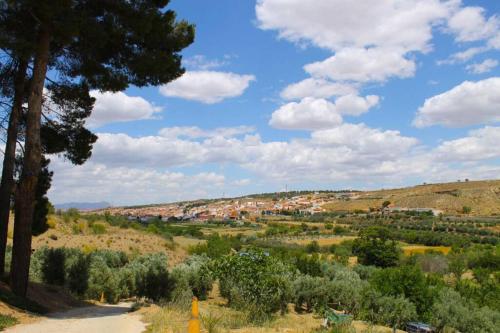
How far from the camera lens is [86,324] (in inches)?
405

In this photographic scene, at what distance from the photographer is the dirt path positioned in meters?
9.40

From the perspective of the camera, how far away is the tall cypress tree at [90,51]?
12.6 meters

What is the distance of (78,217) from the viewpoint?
52812 mm

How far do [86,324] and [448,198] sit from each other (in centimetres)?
12796

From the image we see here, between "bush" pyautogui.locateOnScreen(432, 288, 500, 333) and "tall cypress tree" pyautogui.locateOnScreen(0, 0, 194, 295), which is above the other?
"tall cypress tree" pyautogui.locateOnScreen(0, 0, 194, 295)

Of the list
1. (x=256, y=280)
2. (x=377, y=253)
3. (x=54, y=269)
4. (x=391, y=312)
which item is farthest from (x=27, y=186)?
(x=377, y=253)

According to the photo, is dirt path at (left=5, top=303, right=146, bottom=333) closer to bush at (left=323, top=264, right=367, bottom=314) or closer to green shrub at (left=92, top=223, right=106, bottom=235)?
bush at (left=323, top=264, right=367, bottom=314)

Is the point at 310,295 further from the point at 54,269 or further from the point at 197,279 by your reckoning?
the point at 54,269

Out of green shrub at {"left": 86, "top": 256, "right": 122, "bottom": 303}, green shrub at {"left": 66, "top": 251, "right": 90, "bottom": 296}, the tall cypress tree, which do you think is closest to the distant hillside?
green shrub at {"left": 86, "top": 256, "right": 122, "bottom": 303}

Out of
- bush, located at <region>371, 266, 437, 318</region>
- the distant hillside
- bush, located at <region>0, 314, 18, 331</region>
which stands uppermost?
the distant hillside

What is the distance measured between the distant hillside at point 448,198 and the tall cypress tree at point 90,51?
114901mm

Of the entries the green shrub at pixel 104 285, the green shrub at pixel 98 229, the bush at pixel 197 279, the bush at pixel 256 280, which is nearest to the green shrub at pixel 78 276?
the green shrub at pixel 104 285

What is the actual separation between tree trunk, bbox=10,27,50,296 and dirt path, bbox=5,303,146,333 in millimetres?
1669

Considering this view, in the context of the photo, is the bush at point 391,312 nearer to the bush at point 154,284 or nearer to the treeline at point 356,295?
the treeline at point 356,295
